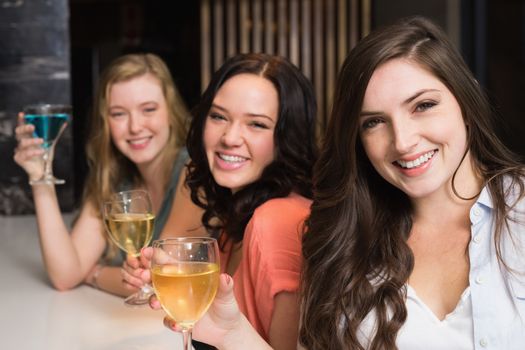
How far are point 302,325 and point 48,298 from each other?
783 millimetres

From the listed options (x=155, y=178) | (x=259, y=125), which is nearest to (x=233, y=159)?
(x=259, y=125)

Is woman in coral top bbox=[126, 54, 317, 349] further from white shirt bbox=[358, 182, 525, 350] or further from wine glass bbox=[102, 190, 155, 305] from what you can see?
white shirt bbox=[358, 182, 525, 350]

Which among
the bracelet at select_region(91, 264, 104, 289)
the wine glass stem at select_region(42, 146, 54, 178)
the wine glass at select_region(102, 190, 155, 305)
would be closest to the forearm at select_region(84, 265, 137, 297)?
the bracelet at select_region(91, 264, 104, 289)

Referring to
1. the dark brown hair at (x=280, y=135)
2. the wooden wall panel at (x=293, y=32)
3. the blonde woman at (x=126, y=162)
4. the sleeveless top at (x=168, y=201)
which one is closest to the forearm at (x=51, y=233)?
the blonde woman at (x=126, y=162)

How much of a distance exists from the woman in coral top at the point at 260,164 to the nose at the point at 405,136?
1.32 feet

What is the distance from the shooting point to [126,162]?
8.30ft

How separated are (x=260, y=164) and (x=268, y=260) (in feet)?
1.01

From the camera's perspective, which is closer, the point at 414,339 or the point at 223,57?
the point at 414,339

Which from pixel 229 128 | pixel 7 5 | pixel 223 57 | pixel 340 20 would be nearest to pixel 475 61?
pixel 340 20

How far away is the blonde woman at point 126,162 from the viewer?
2.15 m

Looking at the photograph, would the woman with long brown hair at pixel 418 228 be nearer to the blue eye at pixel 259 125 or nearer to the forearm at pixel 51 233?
the blue eye at pixel 259 125

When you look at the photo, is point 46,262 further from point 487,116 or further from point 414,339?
point 487,116

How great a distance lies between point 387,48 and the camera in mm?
1340

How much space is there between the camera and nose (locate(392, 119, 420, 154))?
1285mm
